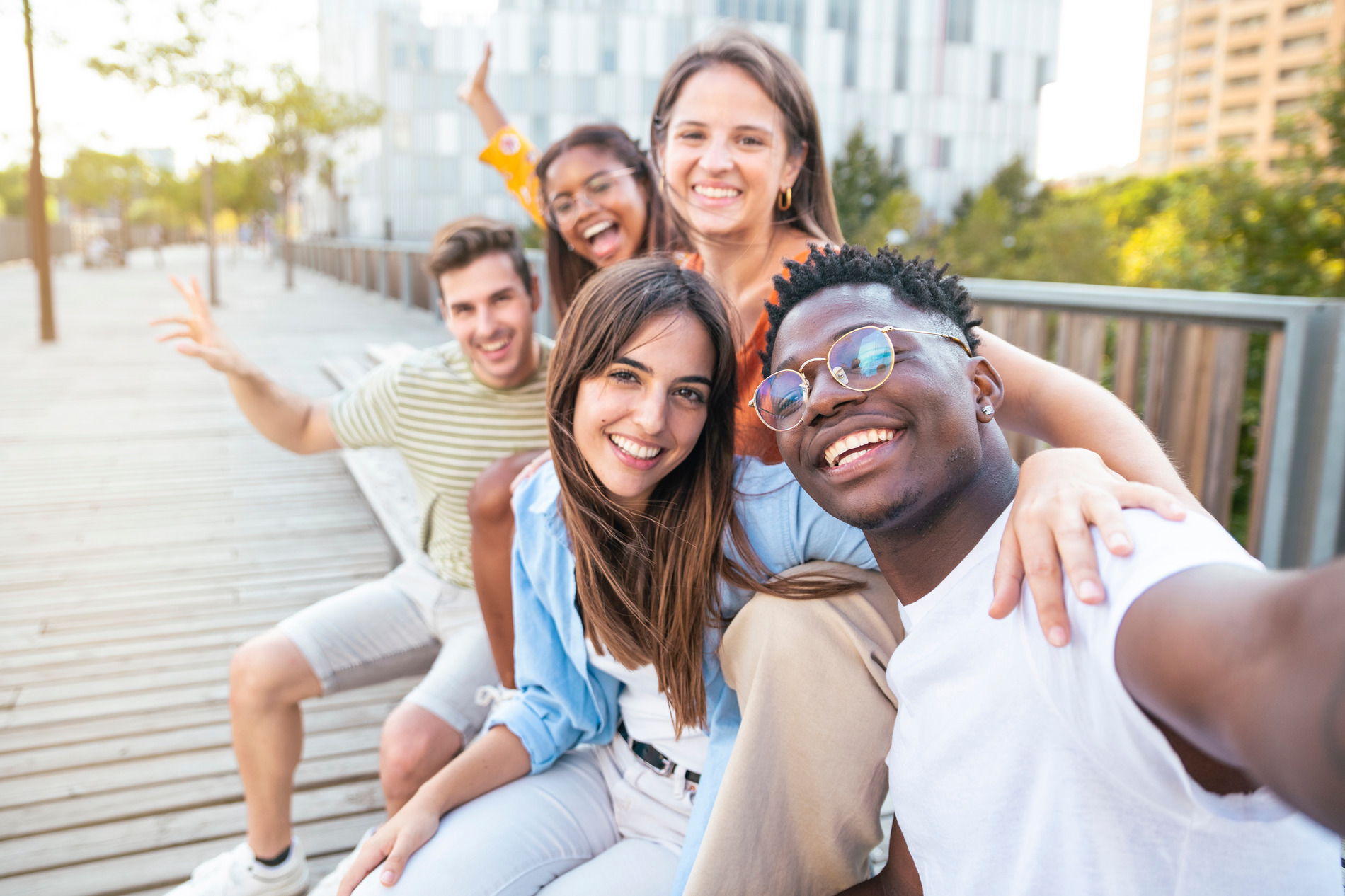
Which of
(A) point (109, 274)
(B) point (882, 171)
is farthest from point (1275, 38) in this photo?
(A) point (109, 274)

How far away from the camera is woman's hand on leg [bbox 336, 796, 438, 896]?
71.0 inches

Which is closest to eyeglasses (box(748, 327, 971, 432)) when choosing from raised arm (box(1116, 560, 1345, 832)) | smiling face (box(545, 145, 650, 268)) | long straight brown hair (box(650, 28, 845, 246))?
raised arm (box(1116, 560, 1345, 832))

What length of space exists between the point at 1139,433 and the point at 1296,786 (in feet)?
3.02

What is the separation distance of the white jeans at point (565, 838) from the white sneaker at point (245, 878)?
0.72 m

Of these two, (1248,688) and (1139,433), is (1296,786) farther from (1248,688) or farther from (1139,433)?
(1139,433)

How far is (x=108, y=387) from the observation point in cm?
923

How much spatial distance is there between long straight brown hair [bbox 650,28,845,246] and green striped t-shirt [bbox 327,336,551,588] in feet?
2.47

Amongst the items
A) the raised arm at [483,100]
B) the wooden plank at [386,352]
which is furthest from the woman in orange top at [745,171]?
the wooden plank at [386,352]

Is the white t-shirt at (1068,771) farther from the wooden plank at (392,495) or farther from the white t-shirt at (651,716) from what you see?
the wooden plank at (392,495)

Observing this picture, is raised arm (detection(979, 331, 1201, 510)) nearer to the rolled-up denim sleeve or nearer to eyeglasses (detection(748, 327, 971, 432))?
eyeglasses (detection(748, 327, 971, 432))

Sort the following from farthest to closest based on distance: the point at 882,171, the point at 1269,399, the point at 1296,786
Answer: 1. the point at 882,171
2. the point at 1269,399
3. the point at 1296,786

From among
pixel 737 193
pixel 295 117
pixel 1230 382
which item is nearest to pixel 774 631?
pixel 737 193

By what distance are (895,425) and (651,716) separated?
99 cm

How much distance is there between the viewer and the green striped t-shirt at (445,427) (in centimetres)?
280
